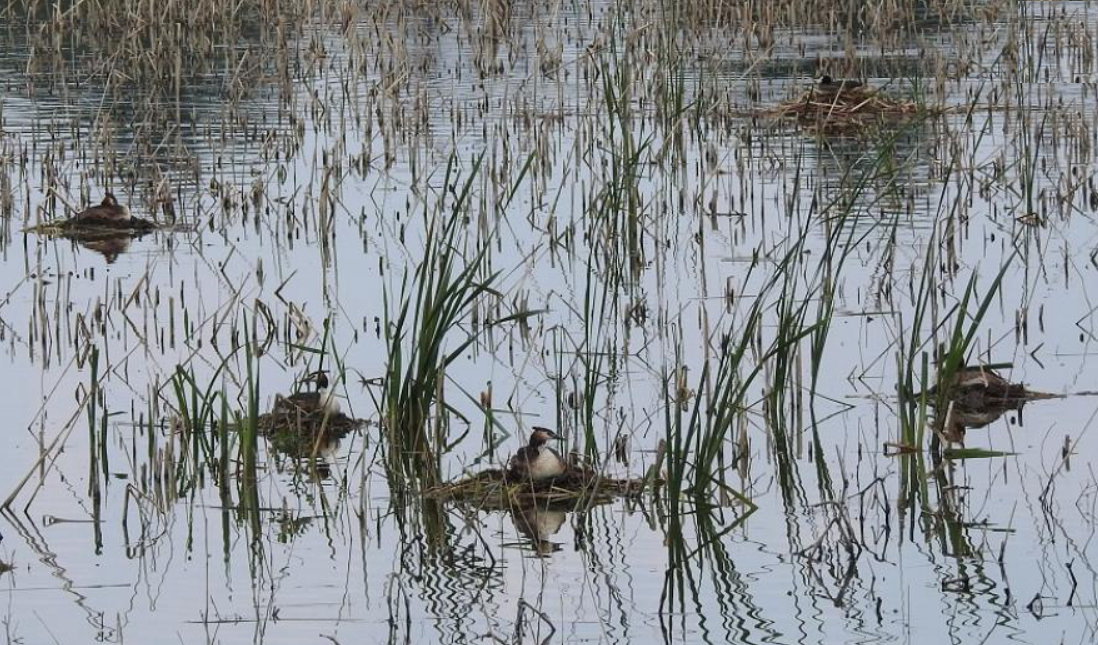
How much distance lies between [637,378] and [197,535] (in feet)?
6.67

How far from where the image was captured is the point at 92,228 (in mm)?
10180

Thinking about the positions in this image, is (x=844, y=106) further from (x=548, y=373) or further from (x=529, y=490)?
(x=529, y=490)

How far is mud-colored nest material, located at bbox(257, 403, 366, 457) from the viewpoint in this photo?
262 inches

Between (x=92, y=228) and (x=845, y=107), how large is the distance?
4651mm

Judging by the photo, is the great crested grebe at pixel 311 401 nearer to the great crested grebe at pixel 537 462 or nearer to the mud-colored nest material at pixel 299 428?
the mud-colored nest material at pixel 299 428

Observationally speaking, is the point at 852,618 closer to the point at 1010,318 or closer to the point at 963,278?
the point at 1010,318

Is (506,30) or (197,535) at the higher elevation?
(506,30)

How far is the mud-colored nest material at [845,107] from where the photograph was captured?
12.8 meters

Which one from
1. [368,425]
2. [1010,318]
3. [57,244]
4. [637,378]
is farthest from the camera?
[57,244]

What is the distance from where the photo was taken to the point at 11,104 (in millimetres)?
14281

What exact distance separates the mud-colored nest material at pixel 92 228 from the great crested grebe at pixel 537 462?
14.8 ft

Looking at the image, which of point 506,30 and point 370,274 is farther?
point 506,30

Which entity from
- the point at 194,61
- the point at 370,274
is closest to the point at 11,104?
the point at 194,61

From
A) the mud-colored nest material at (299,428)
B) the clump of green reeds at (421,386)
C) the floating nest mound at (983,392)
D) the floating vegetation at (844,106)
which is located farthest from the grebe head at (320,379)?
the floating vegetation at (844,106)
